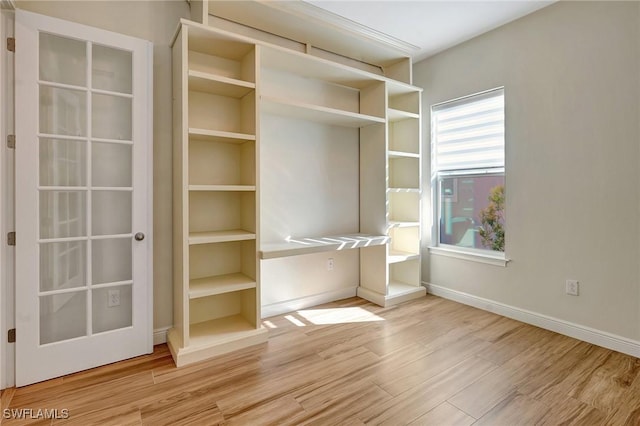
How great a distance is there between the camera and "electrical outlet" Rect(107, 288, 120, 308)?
219cm

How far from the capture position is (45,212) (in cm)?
198

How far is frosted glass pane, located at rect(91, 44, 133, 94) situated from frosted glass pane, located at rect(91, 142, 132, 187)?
1.31ft

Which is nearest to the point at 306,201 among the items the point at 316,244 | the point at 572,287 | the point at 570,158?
the point at 316,244

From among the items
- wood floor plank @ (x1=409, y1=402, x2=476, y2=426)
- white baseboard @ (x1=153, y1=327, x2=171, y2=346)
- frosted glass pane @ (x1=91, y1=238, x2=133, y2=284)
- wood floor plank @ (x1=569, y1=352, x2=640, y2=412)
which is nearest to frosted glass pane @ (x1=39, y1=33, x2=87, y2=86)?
frosted glass pane @ (x1=91, y1=238, x2=133, y2=284)

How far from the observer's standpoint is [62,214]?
80.0 inches

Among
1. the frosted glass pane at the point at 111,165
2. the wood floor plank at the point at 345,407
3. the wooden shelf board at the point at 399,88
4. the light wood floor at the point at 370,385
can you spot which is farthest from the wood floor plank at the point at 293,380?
the wooden shelf board at the point at 399,88

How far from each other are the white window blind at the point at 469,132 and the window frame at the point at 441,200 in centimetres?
1

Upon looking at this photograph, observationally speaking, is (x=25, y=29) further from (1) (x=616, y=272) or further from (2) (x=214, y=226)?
(1) (x=616, y=272)

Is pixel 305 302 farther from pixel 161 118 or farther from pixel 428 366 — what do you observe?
pixel 161 118

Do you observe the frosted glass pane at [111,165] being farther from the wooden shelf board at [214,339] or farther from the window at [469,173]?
the window at [469,173]

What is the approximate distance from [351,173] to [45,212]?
2.60 metres

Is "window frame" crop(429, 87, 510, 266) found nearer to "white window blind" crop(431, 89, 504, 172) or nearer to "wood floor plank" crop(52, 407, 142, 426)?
"white window blind" crop(431, 89, 504, 172)

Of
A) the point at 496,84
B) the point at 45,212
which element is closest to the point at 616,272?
the point at 496,84

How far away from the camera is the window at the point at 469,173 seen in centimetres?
309
